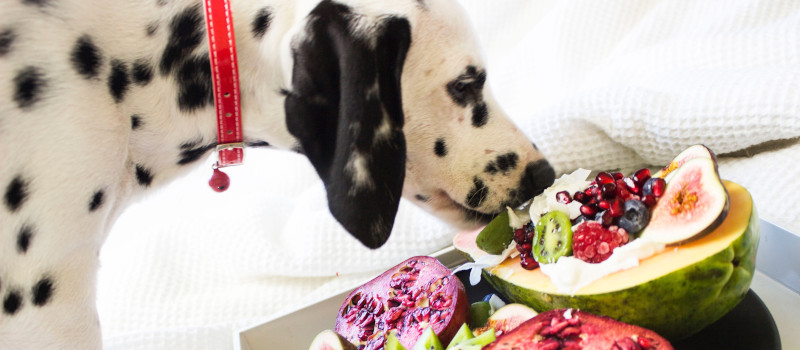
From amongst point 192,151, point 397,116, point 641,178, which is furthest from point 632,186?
point 192,151

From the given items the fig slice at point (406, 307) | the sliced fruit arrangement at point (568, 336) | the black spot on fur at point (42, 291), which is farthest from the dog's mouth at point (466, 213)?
the black spot on fur at point (42, 291)

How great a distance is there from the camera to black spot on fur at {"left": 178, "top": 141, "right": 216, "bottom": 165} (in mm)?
1096

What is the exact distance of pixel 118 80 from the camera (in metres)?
1.01

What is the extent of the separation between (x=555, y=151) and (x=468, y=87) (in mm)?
389

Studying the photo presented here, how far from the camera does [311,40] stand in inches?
36.4

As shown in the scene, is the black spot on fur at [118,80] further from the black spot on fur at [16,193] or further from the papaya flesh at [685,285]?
the papaya flesh at [685,285]

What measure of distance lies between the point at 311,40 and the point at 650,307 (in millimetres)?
600

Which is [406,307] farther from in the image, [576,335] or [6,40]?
[6,40]

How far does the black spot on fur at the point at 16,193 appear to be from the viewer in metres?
0.93

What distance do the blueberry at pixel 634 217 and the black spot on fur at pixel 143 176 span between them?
799 millimetres

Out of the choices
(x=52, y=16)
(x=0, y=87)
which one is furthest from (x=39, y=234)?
(x=52, y=16)

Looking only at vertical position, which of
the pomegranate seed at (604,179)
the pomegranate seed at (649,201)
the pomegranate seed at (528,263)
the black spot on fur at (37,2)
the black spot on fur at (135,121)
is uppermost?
the black spot on fur at (37,2)

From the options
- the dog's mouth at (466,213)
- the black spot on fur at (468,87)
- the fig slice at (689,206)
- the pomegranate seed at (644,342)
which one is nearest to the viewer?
the pomegranate seed at (644,342)

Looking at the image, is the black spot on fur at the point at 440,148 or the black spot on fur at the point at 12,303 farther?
the black spot on fur at the point at 440,148
